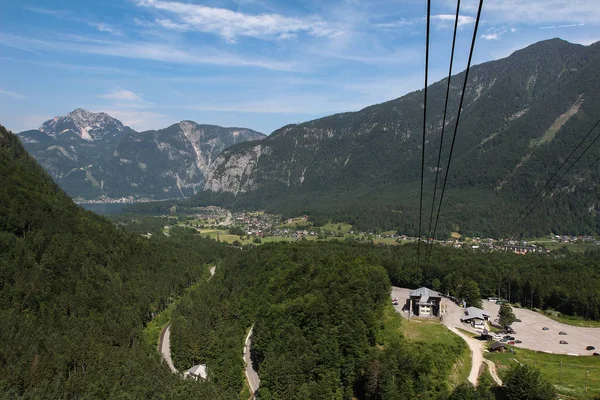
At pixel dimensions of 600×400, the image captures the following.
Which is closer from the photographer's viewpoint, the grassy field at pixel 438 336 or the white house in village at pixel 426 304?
the grassy field at pixel 438 336

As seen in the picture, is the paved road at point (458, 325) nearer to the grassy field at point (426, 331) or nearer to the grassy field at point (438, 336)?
the grassy field at point (438, 336)

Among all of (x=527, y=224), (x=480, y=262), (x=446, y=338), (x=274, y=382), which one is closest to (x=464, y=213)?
(x=527, y=224)

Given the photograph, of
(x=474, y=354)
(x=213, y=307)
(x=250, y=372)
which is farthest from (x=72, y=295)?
(x=474, y=354)

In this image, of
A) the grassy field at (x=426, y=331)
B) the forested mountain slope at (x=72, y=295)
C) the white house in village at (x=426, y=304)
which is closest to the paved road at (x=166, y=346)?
the forested mountain slope at (x=72, y=295)

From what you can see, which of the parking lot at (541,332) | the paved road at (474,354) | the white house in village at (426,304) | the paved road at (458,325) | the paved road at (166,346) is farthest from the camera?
the white house in village at (426,304)

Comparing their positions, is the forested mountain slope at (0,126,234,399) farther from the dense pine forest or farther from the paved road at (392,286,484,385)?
the paved road at (392,286,484,385)
